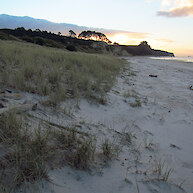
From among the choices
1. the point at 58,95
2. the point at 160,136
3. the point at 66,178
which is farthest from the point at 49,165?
the point at 160,136

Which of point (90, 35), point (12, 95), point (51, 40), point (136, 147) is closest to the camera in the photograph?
point (136, 147)

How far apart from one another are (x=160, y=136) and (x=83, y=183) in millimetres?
1683

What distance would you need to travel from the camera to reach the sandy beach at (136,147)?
1.25 meters

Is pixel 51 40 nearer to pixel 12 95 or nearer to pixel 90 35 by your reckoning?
pixel 12 95

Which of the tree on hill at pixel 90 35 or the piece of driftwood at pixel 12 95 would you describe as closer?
the piece of driftwood at pixel 12 95

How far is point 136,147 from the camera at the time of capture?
6.43 feet

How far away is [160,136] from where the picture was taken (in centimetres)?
237

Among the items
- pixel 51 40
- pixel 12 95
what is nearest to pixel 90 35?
pixel 51 40

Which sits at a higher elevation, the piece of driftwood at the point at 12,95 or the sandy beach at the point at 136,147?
the piece of driftwood at the point at 12,95

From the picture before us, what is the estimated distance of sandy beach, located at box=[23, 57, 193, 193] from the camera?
1252mm

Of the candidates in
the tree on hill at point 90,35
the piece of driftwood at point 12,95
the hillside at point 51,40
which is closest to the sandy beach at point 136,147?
the piece of driftwood at point 12,95

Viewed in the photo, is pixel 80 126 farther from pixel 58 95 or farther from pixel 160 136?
pixel 160 136

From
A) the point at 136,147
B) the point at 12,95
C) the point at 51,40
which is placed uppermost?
the point at 51,40

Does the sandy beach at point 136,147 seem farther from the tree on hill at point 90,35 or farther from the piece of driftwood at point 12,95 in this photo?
the tree on hill at point 90,35
